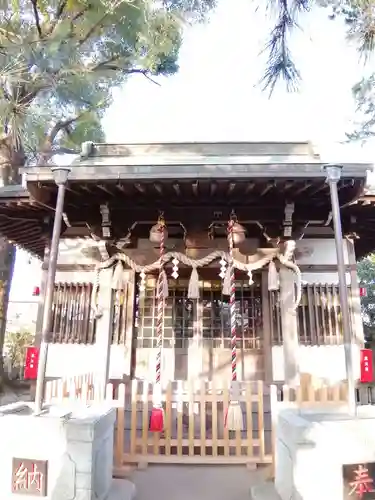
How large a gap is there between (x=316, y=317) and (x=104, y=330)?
155 inches

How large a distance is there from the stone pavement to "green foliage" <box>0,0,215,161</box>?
19.0 ft

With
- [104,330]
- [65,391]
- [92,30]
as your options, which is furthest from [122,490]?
[92,30]

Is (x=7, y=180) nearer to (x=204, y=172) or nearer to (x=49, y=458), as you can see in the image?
(x=204, y=172)

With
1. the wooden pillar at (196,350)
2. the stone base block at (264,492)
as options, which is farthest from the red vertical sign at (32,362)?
the stone base block at (264,492)

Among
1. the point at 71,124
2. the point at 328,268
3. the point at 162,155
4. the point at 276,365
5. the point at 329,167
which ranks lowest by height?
the point at 276,365

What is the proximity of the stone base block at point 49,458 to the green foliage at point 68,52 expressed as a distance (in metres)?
4.92

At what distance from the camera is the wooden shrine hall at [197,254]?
5.88 metres

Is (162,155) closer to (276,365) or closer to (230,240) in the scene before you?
(230,240)

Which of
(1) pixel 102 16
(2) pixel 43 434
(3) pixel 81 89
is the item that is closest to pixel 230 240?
(2) pixel 43 434

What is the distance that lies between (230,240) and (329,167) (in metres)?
2.31

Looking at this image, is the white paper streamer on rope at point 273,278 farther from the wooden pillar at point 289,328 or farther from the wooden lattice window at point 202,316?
the wooden lattice window at point 202,316

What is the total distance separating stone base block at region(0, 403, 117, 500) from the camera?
131 inches

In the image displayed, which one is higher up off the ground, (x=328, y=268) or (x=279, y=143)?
(x=279, y=143)

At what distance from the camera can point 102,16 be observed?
8508mm
